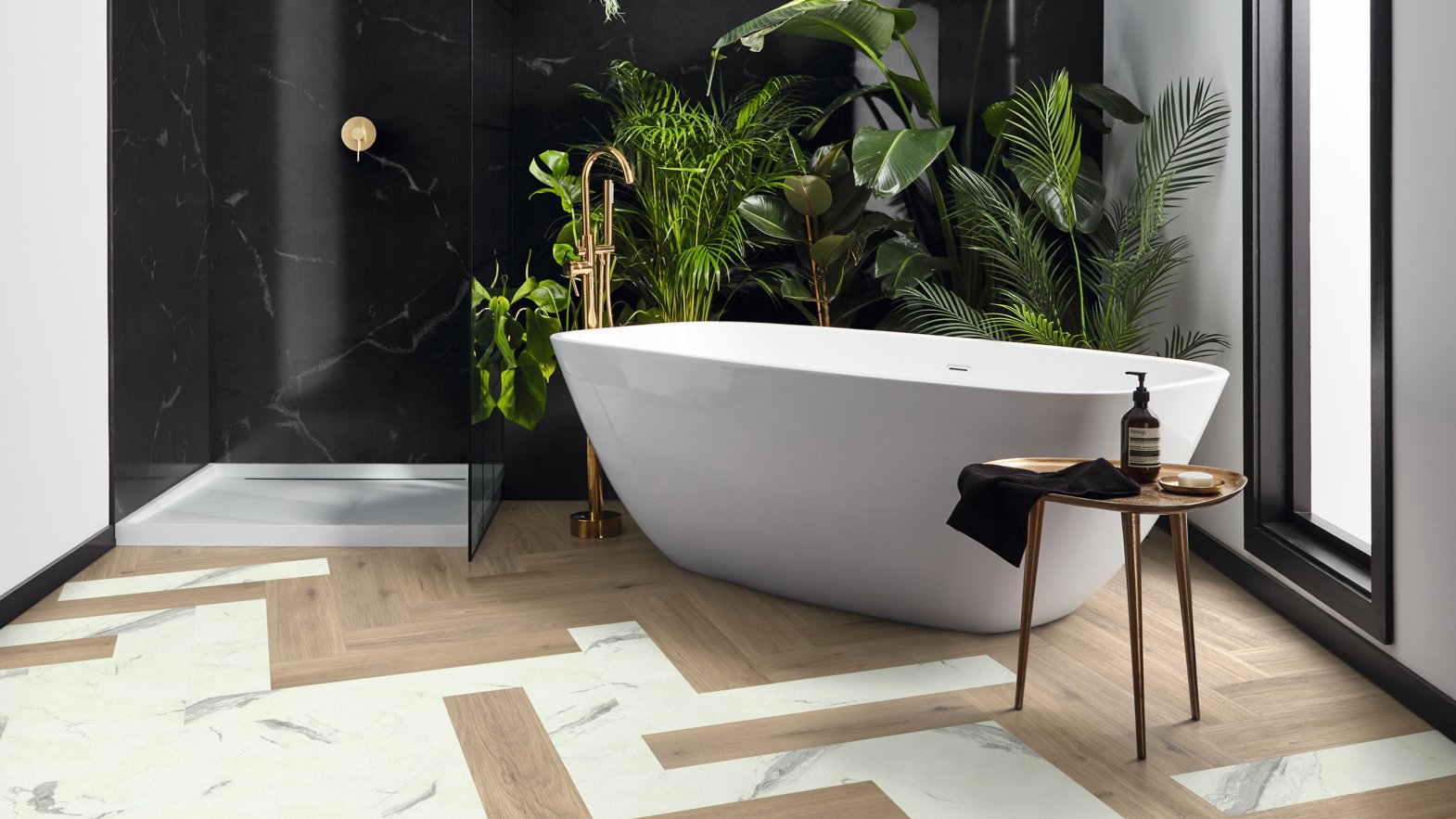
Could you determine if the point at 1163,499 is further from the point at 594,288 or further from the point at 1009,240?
the point at 594,288

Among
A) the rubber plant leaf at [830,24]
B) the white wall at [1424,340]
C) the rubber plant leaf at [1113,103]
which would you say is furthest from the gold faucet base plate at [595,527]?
the white wall at [1424,340]

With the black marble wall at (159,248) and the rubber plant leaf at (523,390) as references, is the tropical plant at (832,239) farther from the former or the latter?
the black marble wall at (159,248)

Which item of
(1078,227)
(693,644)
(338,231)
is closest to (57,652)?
(693,644)

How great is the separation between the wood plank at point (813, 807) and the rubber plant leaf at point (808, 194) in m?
2.26

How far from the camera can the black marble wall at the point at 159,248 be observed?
11.5ft

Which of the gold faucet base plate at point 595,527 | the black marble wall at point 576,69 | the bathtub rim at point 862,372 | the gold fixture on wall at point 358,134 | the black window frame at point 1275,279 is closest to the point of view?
the bathtub rim at point 862,372

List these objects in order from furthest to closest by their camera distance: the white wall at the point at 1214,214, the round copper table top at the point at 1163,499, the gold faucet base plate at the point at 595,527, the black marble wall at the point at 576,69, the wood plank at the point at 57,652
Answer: the black marble wall at the point at 576,69, the gold faucet base plate at the point at 595,527, the white wall at the point at 1214,214, the wood plank at the point at 57,652, the round copper table top at the point at 1163,499

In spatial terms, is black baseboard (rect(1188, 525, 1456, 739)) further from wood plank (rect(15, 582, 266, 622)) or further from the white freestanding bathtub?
wood plank (rect(15, 582, 266, 622))

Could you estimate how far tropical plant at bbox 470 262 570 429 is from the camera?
352 cm

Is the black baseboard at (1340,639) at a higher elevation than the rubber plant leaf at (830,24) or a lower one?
lower

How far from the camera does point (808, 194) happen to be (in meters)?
3.75

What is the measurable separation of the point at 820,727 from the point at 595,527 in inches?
63.5

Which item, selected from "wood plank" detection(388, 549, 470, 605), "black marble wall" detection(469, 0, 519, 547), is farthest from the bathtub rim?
"wood plank" detection(388, 549, 470, 605)

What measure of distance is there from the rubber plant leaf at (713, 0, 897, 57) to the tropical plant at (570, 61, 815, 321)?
0.25 metres
